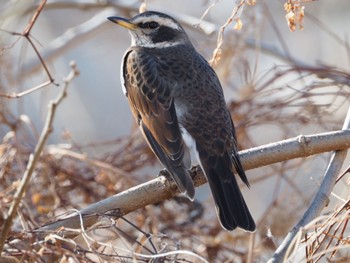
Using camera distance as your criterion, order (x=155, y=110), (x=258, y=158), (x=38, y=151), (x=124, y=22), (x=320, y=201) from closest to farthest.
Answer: (x=38, y=151)
(x=320, y=201)
(x=258, y=158)
(x=155, y=110)
(x=124, y=22)

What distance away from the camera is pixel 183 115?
4.28 metres

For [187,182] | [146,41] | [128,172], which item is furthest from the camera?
[128,172]

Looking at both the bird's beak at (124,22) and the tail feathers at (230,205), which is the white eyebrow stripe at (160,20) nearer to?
the bird's beak at (124,22)

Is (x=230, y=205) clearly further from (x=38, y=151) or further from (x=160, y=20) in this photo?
(x=38, y=151)

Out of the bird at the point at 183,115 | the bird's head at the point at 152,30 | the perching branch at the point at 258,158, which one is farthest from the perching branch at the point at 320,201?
the bird's head at the point at 152,30

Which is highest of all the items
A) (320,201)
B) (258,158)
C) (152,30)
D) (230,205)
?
(152,30)

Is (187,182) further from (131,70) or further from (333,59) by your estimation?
(333,59)

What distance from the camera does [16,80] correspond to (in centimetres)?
571

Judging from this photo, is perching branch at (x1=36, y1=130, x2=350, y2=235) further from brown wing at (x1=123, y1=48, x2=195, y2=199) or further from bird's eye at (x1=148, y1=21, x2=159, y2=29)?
bird's eye at (x1=148, y1=21, x2=159, y2=29)

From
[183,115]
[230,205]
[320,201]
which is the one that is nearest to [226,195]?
[230,205]

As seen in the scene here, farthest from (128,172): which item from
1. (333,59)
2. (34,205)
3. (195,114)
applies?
(333,59)

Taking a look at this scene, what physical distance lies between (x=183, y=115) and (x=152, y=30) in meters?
0.78

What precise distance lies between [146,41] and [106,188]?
3.11ft

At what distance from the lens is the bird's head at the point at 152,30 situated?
15.7 feet
